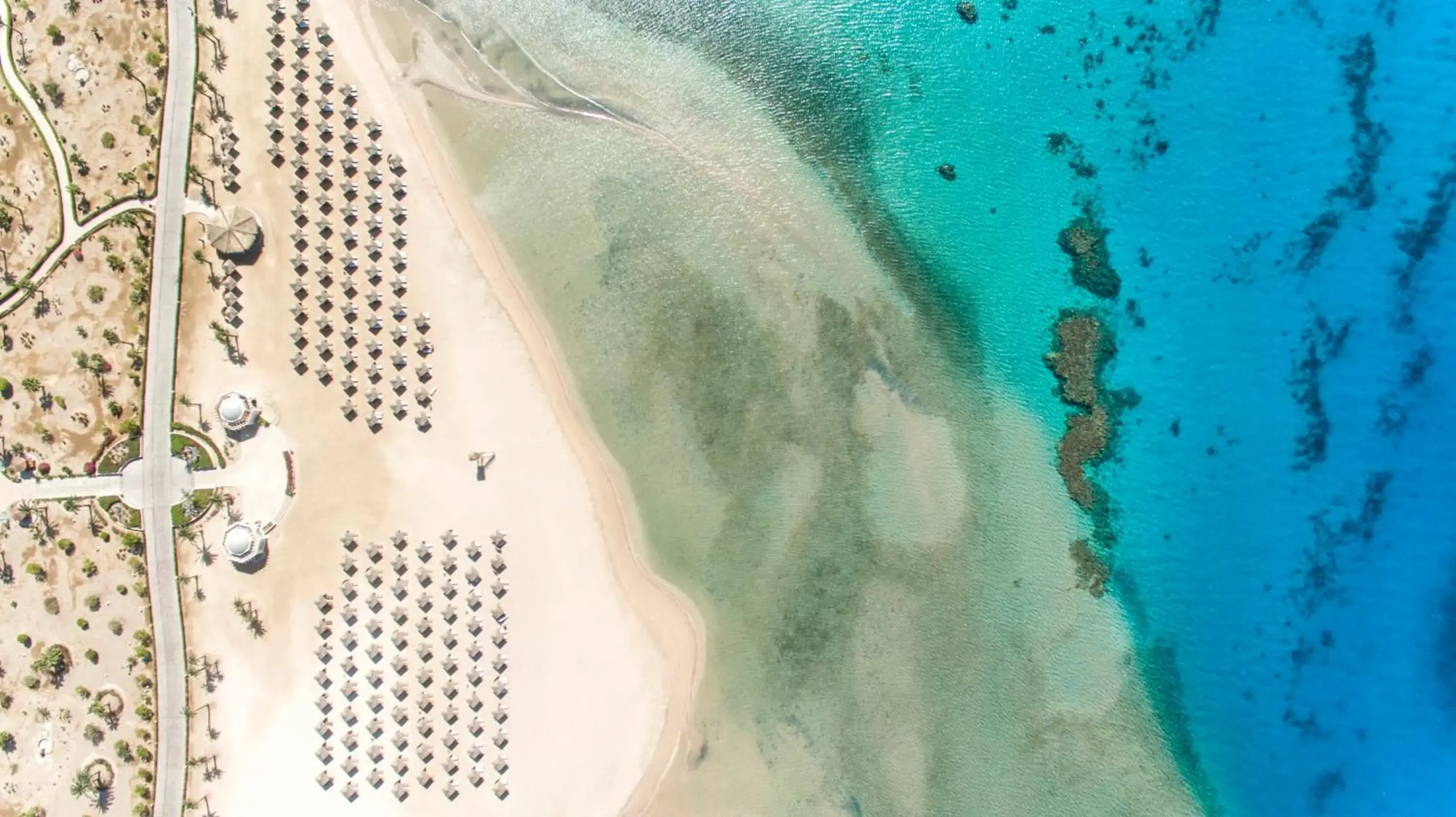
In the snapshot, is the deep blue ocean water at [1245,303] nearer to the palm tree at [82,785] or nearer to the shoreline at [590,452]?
the shoreline at [590,452]

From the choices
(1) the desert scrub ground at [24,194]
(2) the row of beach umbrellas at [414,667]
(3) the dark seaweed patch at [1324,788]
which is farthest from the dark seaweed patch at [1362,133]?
(1) the desert scrub ground at [24,194]

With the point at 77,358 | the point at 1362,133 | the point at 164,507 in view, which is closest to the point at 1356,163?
the point at 1362,133

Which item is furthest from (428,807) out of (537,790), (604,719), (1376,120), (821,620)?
(1376,120)

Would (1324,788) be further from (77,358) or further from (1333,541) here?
(77,358)

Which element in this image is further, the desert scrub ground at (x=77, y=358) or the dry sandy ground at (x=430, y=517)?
the dry sandy ground at (x=430, y=517)

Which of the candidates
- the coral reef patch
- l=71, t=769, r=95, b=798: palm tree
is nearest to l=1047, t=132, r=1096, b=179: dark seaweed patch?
the coral reef patch

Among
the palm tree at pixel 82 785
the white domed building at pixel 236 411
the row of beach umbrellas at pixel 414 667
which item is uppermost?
the white domed building at pixel 236 411

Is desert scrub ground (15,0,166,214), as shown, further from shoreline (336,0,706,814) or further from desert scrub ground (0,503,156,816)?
desert scrub ground (0,503,156,816)
